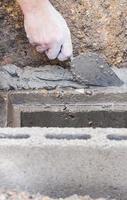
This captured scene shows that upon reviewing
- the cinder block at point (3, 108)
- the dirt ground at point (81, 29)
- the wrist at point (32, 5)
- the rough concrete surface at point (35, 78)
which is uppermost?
the wrist at point (32, 5)

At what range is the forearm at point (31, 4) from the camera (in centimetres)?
196

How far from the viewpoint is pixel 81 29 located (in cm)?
220

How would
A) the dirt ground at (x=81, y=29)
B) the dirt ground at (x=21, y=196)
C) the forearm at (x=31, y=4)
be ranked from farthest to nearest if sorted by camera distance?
1. the dirt ground at (x=81, y=29)
2. the forearm at (x=31, y=4)
3. the dirt ground at (x=21, y=196)

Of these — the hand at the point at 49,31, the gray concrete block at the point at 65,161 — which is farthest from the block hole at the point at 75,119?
the gray concrete block at the point at 65,161

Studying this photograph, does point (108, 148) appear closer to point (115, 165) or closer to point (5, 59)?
point (115, 165)

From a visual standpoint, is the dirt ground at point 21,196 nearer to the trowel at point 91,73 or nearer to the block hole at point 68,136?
the block hole at point 68,136

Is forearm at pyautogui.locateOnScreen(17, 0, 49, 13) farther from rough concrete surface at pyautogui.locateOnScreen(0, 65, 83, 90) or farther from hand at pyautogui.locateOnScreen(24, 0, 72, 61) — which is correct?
rough concrete surface at pyautogui.locateOnScreen(0, 65, 83, 90)

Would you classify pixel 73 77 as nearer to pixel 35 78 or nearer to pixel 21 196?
pixel 35 78

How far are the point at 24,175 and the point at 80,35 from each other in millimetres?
900

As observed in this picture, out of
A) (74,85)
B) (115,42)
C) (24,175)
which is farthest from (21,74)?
(24,175)

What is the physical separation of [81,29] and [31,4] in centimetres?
30

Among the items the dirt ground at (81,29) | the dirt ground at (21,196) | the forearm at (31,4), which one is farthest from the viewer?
the dirt ground at (81,29)

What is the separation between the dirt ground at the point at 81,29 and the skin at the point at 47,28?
132 mm

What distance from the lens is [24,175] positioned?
1451 millimetres
